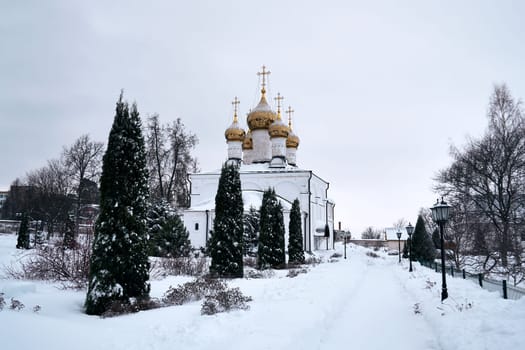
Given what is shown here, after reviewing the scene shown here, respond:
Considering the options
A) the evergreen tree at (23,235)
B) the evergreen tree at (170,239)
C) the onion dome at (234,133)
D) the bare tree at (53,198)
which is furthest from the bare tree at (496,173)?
the bare tree at (53,198)

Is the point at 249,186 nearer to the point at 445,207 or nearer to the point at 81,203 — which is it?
the point at 81,203

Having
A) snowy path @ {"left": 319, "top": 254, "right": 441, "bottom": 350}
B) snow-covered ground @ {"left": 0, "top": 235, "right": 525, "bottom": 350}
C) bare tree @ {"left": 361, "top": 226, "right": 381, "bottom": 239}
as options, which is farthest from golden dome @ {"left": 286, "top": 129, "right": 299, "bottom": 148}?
bare tree @ {"left": 361, "top": 226, "right": 381, "bottom": 239}

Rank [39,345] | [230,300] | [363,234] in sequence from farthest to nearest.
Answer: [363,234], [230,300], [39,345]

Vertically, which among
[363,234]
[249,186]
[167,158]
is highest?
[167,158]

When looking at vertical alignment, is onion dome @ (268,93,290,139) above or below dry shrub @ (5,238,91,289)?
above

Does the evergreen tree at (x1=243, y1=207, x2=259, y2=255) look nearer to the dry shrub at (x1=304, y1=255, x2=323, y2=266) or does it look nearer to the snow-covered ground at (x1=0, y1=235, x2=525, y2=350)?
the dry shrub at (x1=304, y1=255, x2=323, y2=266)

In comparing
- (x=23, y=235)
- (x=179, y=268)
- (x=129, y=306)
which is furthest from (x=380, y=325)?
(x=23, y=235)

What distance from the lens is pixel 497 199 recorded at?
18656 millimetres

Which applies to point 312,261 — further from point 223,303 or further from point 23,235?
point 23,235

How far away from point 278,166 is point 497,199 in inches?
771

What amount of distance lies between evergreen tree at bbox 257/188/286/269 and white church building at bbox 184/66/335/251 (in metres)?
8.17

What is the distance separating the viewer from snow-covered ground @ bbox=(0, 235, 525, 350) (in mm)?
4840

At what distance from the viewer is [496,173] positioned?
18.3 m

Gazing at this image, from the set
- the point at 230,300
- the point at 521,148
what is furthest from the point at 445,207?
the point at 521,148
